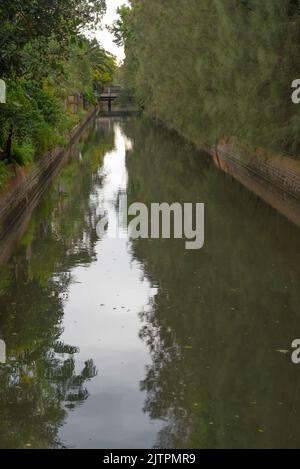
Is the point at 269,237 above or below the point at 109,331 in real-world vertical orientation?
above

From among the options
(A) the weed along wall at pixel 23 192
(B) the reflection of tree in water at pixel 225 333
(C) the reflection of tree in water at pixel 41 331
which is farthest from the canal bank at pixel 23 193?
(B) the reflection of tree in water at pixel 225 333

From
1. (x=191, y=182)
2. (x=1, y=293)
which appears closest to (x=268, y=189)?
(x=191, y=182)

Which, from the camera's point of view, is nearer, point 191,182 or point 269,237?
point 269,237

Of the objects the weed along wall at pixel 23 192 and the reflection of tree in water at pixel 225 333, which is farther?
the weed along wall at pixel 23 192

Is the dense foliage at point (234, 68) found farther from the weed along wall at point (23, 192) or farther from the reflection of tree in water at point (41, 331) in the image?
the weed along wall at point (23, 192)

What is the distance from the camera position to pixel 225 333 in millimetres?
10688

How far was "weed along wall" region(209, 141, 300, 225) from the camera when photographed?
2342cm

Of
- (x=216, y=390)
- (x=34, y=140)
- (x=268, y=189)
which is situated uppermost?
(x=34, y=140)

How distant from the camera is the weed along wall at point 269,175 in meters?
23.4

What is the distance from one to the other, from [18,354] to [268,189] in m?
18.4

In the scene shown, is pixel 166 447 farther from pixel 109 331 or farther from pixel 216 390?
pixel 109 331

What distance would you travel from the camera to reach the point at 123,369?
939 centimetres

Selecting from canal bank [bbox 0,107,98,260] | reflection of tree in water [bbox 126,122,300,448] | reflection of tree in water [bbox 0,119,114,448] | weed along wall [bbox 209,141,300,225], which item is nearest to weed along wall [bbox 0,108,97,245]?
canal bank [bbox 0,107,98,260]

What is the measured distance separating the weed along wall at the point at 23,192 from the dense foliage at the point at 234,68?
7800mm
